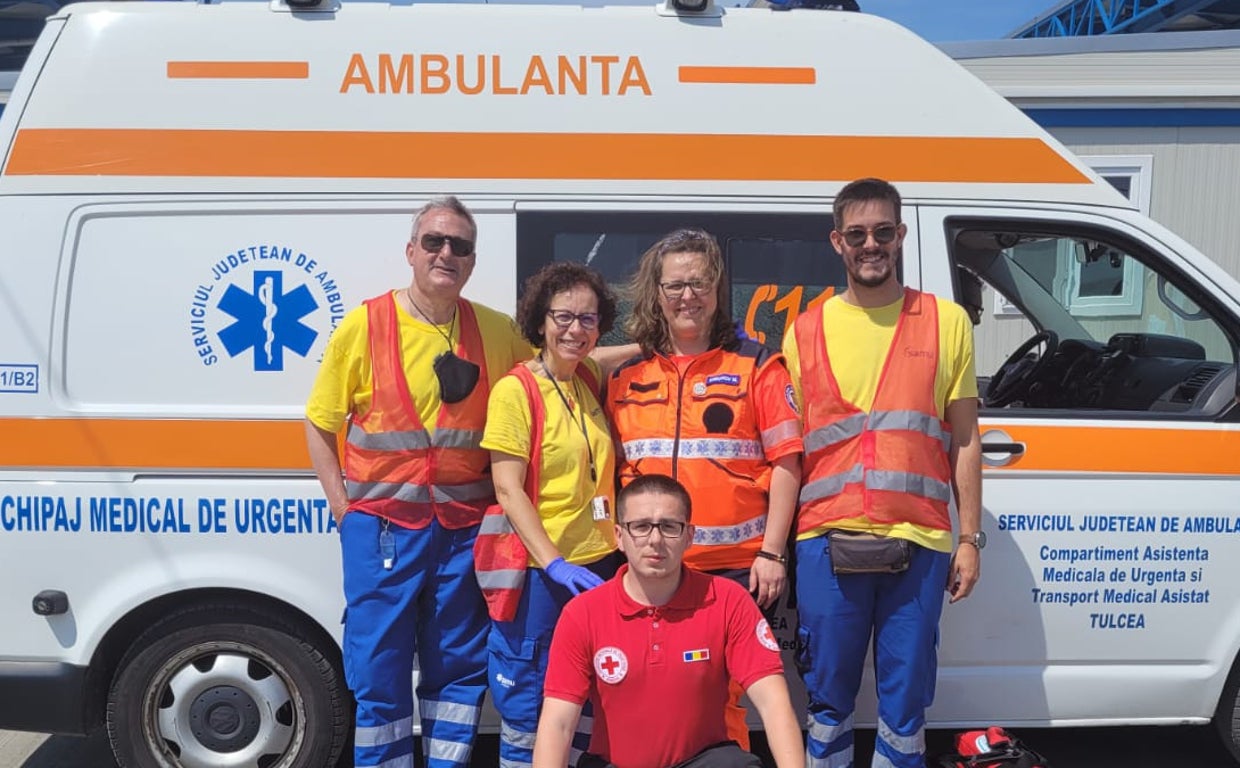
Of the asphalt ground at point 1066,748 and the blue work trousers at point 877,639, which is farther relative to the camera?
the asphalt ground at point 1066,748

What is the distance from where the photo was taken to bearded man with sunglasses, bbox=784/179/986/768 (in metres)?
2.69

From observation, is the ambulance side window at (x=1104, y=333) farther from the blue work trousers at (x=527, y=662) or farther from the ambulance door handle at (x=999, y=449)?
the blue work trousers at (x=527, y=662)

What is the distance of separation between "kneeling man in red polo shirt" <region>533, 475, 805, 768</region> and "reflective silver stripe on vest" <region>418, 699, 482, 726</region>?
630 mm

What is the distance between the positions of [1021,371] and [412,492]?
8.34ft

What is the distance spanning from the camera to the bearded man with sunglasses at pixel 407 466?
8.98 ft

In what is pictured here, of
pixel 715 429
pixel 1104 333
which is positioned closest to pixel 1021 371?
pixel 1104 333

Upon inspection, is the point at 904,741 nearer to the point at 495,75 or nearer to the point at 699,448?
the point at 699,448

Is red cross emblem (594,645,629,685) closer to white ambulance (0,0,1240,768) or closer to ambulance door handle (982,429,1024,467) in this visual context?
white ambulance (0,0,1240,768)

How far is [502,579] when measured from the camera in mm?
2662

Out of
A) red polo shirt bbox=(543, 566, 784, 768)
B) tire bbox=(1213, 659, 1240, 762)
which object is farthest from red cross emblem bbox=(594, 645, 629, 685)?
tire bbox=(1213, 659, 1240, 762)

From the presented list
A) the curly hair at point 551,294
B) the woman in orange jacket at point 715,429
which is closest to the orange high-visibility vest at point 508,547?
the curly hair at point 551,294

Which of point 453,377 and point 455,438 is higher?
point 453,377

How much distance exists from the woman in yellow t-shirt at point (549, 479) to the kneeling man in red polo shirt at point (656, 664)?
250mm

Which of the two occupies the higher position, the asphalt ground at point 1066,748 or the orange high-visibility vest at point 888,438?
the orange high-visibility vest at point 888,438
